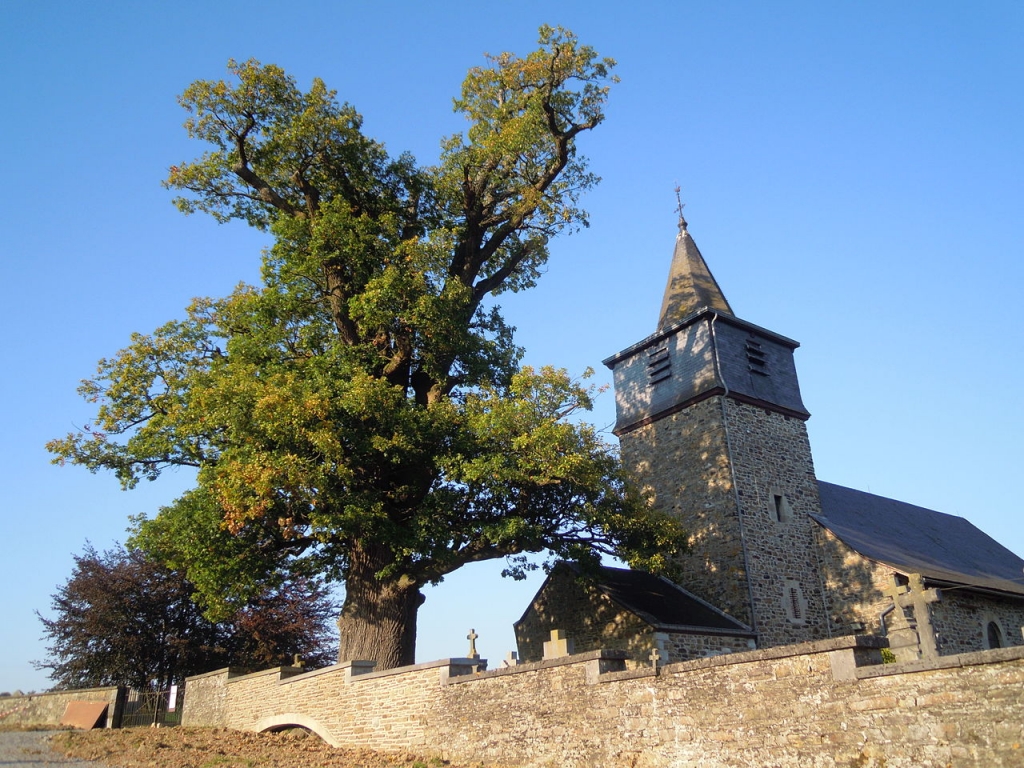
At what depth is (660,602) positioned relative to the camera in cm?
1725

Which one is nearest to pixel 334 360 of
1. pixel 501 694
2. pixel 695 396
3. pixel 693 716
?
pixel 501 694

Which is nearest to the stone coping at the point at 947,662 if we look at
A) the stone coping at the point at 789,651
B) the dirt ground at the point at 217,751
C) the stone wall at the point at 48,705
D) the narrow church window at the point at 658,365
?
the stone coping at the point at 789,651

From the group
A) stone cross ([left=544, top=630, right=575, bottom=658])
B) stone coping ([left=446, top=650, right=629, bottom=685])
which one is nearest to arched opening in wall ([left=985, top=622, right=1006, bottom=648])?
stone cross ([left=544, top=630, right=575, bottom=658])

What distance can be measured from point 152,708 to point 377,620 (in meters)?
7.97

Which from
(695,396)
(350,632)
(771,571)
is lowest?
(350,632)

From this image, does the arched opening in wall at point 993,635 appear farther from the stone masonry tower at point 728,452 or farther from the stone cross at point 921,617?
the stone cross at point 921,617

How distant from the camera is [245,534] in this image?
13.2 m

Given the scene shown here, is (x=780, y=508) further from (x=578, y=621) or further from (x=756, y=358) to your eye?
(x=578, y=621)

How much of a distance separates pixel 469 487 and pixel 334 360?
3.46 m

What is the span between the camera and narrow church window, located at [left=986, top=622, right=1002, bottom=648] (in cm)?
1902

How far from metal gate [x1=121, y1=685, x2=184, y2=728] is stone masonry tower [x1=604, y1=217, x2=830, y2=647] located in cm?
1206

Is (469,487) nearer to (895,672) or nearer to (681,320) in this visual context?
(895,672)

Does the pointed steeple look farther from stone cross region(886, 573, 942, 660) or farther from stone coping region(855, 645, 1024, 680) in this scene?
stone coping region(855, 645, 1024, 680)

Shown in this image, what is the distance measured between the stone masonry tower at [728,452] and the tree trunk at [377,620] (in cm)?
744
